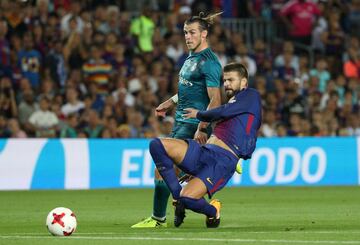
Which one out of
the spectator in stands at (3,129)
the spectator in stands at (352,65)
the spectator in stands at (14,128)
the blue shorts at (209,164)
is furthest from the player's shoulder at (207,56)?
the spectator in stands at (352,65)

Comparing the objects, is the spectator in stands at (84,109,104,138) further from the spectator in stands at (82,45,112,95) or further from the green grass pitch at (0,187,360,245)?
the green grass pitch at (0,187,360,245)

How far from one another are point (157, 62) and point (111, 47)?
1106 millimetres

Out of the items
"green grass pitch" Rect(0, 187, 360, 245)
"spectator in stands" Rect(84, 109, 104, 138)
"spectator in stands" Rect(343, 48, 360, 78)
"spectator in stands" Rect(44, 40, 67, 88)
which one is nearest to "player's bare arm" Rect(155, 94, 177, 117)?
"green grass pitch" Rect(0, 187, 360, 245)

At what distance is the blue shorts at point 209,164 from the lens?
1117cm

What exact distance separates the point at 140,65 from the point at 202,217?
1011 cm

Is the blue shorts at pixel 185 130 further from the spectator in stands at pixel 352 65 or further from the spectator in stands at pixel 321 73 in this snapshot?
the spectator in stands at pixel 352 65

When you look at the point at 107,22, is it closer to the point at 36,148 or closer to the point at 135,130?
the point at 135,130

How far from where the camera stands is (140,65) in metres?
23.3

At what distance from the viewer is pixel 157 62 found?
23.5 meters

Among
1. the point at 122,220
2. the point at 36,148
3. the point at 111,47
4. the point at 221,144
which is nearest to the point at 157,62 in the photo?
the point at 111,47

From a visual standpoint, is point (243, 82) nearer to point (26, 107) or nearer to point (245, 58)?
point (26, 107)

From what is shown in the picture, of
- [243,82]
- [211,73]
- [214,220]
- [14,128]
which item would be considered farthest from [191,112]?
[14,128]

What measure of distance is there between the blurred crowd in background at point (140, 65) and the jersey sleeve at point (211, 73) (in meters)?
9.63

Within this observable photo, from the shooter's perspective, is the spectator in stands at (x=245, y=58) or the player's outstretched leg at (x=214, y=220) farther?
the spectator in stands at (x=245, y=58)
